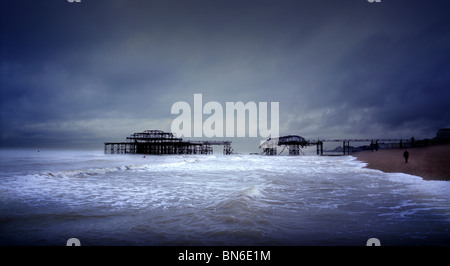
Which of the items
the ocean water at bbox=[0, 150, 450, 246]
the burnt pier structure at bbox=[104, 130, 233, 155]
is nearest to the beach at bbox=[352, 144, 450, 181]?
the ocean water at bbox=[0, 150, 450, 246]

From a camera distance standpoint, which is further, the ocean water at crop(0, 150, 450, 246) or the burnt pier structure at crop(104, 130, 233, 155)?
the burnt pier structure at crop(104, 130, 233, 155)

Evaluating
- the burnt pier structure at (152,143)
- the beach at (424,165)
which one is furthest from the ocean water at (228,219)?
the burnt pier structure at (152,143)

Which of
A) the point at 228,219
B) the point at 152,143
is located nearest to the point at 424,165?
the point at 228,219

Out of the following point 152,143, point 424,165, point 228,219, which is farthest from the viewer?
point 152,143

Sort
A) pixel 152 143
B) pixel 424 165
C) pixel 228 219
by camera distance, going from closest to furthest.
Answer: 1. pixel 228 219
2. pixel 424 165
3. pixel 152 143

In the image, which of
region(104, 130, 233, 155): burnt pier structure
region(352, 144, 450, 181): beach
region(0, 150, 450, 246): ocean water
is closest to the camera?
region(0, 150, 450, 246): ocean water

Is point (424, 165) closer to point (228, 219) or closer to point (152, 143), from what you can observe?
point (228, 219)

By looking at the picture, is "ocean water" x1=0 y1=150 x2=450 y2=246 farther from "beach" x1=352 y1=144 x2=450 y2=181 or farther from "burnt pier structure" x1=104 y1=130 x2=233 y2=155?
"burnt pier structure" x1=104 y1=130 x2=233 y2=155

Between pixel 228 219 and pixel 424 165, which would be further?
pixel 424 165

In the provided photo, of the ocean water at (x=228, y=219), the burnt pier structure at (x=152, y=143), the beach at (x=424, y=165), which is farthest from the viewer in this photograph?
the burnt pier structure at (x=152, y=143)

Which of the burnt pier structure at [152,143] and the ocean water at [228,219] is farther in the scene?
the burnt pier structure at [152,143]

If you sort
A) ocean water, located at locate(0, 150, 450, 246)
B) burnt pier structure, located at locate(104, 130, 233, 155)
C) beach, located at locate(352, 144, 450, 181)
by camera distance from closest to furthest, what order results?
ocean water, located at locate(0, 150, 450, 246)
beach, located at locate(352, 144, 450, 181)
burnt pier structure, located at locate(104, 130, 233, 155)

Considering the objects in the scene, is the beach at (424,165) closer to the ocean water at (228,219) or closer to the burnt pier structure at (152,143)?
the ocean water at (228,219)
